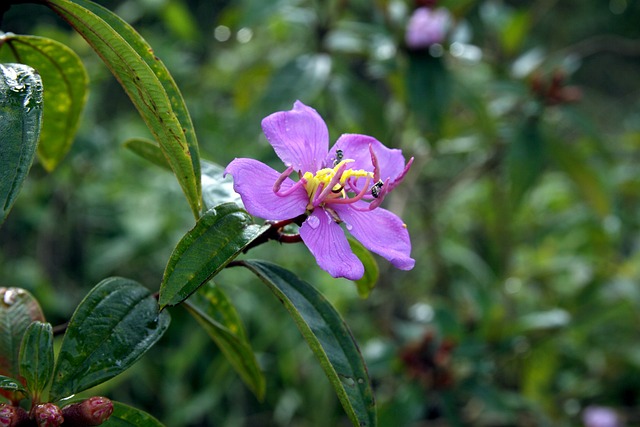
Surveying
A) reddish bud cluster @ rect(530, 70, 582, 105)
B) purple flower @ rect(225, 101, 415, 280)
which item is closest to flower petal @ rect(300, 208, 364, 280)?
purple flower @ rect(225, 101, 415, 280)

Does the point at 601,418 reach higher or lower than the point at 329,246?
lower

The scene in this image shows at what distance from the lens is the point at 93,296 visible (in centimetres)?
55

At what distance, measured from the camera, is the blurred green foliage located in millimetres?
1497

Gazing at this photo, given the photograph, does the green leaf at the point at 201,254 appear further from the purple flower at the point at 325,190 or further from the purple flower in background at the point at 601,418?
the purple flower in background at the point at 601,418

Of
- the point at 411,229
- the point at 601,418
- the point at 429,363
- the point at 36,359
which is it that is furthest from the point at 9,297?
the point at 411,229

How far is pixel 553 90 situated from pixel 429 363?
0.69 metres

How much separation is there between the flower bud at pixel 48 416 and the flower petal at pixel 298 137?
274mm

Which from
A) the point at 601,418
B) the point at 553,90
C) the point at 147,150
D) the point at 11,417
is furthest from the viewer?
the point at 601,418

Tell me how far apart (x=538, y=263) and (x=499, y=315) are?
0.56 meters

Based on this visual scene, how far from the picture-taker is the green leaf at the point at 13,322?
59 cm

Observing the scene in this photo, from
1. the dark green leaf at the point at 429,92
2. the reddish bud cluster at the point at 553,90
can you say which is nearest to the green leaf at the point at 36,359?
the dark green leaf at the point at 429,92

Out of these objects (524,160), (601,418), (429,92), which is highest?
(429,92)

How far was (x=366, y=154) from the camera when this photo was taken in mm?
679

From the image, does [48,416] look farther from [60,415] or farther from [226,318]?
[226,318]
